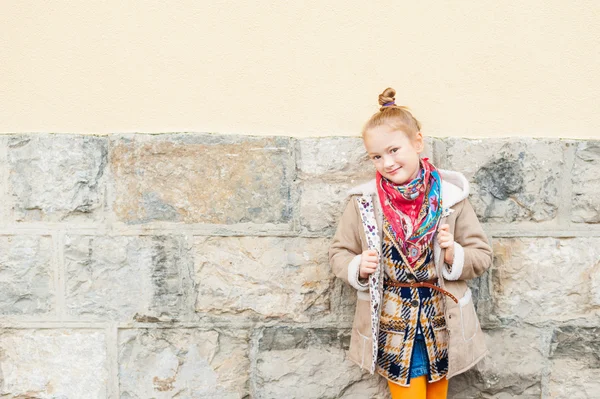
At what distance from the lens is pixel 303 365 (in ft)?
7.29

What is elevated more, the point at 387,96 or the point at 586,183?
the point at 387,96

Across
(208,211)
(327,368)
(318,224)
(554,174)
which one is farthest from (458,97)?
(327,368)

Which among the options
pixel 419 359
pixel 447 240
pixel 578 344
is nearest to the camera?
pixel 447 240

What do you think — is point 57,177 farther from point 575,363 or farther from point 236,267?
point 575,363

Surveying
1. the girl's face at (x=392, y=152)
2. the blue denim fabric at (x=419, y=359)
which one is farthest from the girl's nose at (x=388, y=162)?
the blue denim fabric at (x=419, y=359)

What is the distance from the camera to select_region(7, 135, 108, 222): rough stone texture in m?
2.13

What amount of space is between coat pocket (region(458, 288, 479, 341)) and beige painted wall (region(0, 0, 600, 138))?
683 millimetres

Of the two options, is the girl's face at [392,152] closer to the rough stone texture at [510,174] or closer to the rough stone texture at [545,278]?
the rough stone texture at [510,174]

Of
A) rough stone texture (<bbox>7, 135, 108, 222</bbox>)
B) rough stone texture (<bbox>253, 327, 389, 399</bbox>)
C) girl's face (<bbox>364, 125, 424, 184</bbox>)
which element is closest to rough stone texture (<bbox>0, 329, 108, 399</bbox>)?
rough stone texture (<bbox>7, 135, 108, 222</bbox>)

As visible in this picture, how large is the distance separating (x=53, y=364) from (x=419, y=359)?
1566 millimetres

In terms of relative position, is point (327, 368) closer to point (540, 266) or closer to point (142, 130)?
point (540, 266)

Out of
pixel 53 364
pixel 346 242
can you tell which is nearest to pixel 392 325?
pixel 346 242

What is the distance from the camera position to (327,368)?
223cm

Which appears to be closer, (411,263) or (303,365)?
(411,263)
